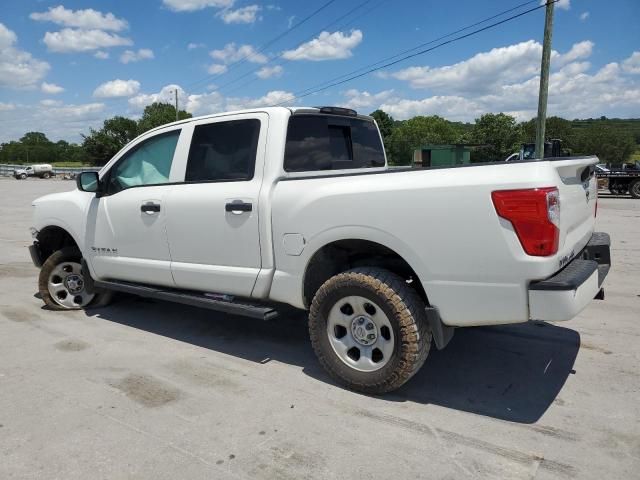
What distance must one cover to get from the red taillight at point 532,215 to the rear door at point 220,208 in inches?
71.7

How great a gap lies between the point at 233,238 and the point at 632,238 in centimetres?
913

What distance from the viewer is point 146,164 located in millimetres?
4945

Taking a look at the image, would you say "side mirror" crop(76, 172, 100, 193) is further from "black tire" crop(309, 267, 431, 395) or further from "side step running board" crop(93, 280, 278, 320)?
"black tire" crop(309, 267, 431, 395)

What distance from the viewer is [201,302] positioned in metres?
4.30

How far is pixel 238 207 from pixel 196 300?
939mm

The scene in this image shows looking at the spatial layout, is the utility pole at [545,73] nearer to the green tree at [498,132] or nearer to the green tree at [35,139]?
the green tree at [498,132]

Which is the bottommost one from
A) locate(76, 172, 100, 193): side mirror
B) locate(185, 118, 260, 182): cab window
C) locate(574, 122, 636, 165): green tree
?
locate(76, 172, 100, 193): side mirror

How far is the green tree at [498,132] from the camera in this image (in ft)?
226

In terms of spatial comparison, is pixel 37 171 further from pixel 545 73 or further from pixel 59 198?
pixel 59 198

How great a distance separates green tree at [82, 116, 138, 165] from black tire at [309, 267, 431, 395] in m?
84.5

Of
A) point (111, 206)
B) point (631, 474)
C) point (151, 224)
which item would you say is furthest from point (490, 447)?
point (111, 206)

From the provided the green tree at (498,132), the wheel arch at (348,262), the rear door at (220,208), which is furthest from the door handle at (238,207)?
the green tree at (498,132)

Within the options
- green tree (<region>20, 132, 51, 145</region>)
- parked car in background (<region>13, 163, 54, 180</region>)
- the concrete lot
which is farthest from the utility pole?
green tree (<region>20, 132, 51, 145</region>)

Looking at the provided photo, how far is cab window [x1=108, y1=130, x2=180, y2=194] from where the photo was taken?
4727 mm
